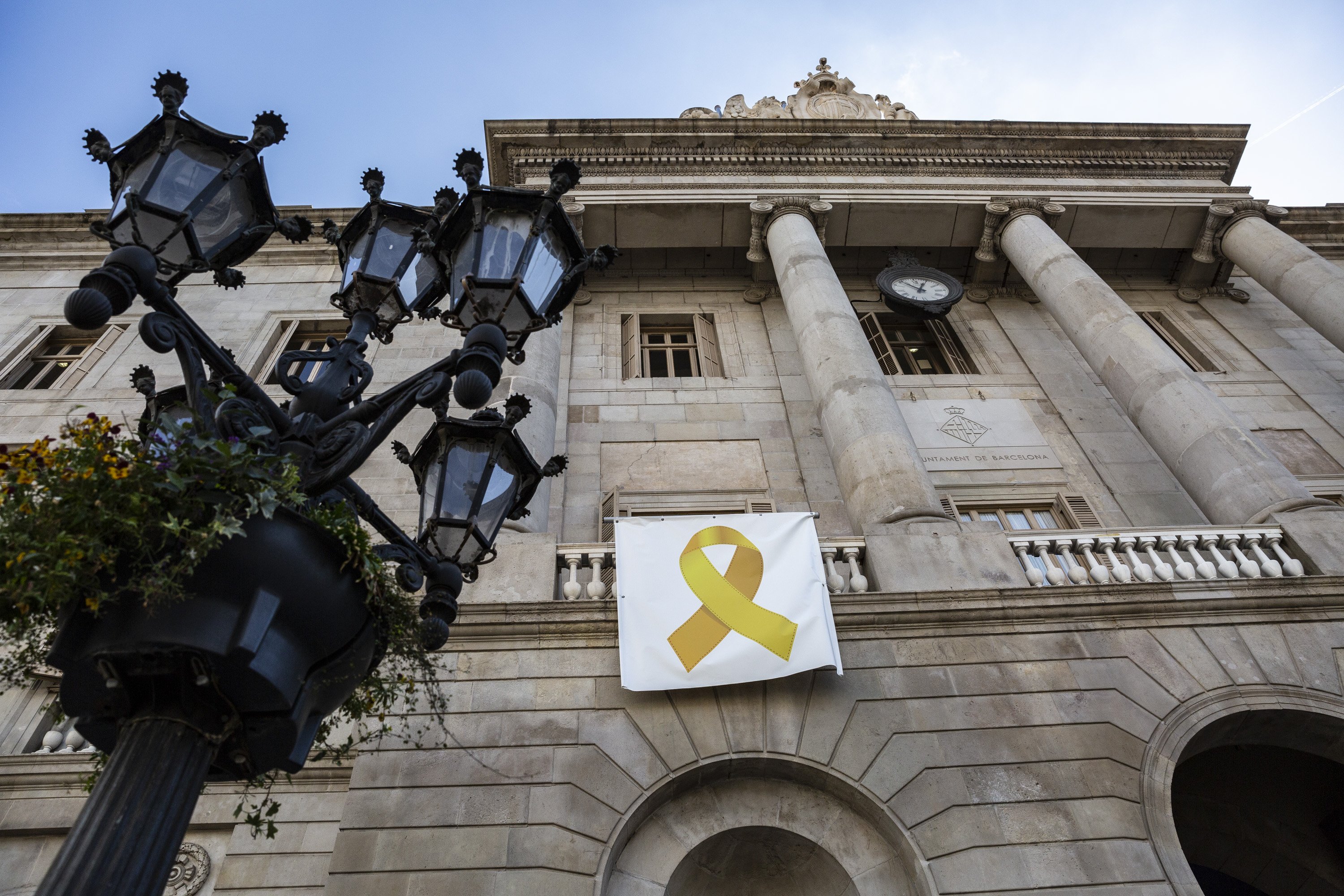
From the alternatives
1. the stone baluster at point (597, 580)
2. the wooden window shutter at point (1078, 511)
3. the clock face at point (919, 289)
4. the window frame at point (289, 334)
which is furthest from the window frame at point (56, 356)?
the wooden window shutter at point (1078, 511)

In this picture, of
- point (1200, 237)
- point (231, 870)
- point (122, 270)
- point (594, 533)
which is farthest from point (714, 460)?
point (1200, 237)

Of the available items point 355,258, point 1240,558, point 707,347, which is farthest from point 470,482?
point 707,347

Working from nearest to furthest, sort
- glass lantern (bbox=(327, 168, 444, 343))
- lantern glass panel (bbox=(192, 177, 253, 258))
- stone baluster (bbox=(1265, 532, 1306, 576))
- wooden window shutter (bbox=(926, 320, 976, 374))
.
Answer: lantern glass panel (bbox=(192, 177, 253, 258))
glass lantern (bbox=(327, 168, 444, 343))
stone baluster (bbox=(1265, 532, 1306, 576))
wooden window shutter (bbox=(926, 320, 976, 374))

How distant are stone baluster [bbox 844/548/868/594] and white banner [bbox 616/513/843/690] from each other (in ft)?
Result: 2.09

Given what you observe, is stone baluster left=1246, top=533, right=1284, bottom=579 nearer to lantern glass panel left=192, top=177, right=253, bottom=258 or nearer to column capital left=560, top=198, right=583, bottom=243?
lantern glass panel left=192, top=177, right=253, bottom=258

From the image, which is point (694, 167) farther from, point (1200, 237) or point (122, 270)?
point (122, 270)

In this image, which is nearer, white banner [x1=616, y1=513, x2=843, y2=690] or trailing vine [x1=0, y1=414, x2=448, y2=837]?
trailing vine [x1=0, y1=414, x2=448, y2=837]

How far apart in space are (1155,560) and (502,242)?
27.0 ft

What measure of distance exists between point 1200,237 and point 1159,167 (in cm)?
203

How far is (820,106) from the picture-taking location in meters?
20.2

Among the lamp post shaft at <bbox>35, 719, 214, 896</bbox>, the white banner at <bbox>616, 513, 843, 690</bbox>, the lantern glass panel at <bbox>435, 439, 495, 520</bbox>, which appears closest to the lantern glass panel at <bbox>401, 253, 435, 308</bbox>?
the lantern glass panel at <bbox>435, 439, 495, 520</bbox>

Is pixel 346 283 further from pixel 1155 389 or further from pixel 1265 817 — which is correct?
pixel 1265 817

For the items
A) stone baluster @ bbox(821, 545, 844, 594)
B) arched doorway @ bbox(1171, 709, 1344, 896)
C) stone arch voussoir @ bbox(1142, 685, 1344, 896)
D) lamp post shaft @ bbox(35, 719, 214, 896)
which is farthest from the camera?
arched doorway @ bbox(1171, 709, 1344, 896)

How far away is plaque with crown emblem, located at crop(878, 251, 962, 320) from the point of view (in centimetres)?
1584
